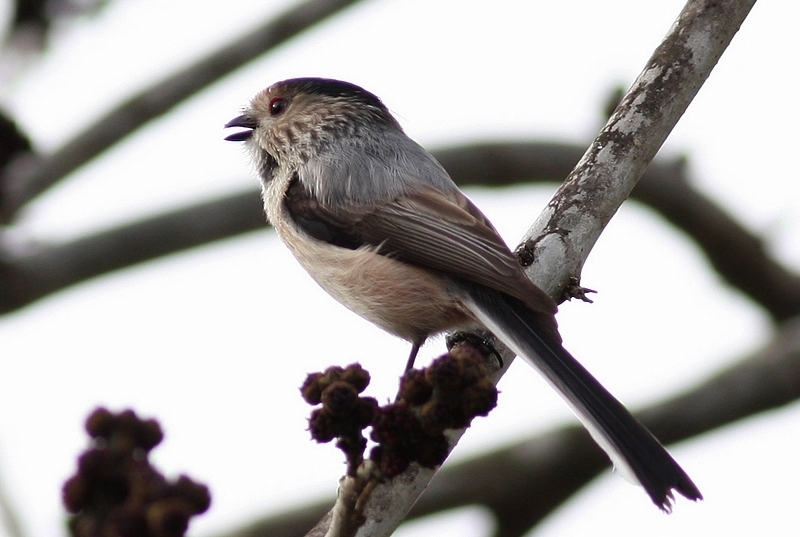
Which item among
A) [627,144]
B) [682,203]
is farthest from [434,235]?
[682,203]

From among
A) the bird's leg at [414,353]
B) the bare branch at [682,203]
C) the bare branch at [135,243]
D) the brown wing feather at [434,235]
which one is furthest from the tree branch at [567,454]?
the brown wing feather at [434,235]

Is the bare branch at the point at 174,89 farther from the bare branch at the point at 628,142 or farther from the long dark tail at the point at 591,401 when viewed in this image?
the long dark tail at the point at 591,401

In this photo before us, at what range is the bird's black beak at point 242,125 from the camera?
16.4 feet

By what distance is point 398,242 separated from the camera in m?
3.90

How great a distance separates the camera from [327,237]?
4082 millimetres

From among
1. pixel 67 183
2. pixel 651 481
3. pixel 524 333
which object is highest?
pixel 67 183

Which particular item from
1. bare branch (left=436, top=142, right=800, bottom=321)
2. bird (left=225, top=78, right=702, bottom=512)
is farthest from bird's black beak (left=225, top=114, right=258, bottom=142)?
bare branch (left=436, top=142, right=800, bottom=321)

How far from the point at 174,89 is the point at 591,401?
3712 millimetres

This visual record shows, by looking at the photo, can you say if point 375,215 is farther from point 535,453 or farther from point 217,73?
point 535,453

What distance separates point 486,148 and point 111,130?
7.46 feet

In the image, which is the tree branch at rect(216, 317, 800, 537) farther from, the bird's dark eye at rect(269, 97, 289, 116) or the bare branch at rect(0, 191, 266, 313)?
the bird's dark eye at rect(269, 97, 289, 116)

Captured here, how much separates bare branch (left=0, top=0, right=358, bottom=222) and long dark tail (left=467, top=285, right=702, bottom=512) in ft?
9.25

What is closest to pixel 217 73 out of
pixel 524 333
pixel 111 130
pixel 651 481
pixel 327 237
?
pixel 111 130

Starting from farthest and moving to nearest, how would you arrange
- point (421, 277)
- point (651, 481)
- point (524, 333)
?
point (421, 277) → point (524, 333) → point (651, 481)
